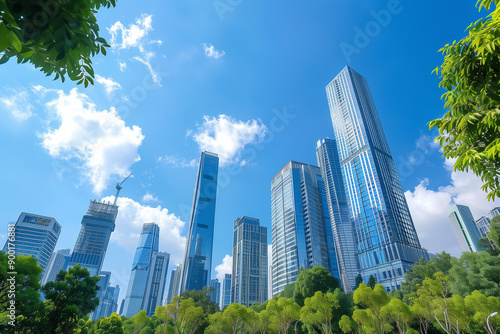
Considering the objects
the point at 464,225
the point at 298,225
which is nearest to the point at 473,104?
the point at 298,225

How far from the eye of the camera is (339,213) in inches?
5502

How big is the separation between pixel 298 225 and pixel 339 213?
3303 centimetres

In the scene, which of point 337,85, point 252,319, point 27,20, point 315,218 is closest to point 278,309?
point 252,319

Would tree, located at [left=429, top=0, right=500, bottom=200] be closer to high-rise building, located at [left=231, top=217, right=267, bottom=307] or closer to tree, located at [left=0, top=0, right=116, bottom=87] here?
tree, located at [left=0, top=0, right=116, bottom=87]

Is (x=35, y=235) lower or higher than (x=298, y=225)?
lower

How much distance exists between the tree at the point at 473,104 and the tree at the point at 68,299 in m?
27.2

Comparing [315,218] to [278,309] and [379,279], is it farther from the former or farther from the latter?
[278,309]

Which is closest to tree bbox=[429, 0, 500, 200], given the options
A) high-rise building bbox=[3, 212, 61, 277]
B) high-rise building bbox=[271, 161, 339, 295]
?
high-rise building bbox=[271, 161, 339, 295]

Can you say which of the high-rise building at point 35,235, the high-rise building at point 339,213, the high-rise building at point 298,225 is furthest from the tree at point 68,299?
the high-rise building at point 35,235

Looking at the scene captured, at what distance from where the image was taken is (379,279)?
85.2 m

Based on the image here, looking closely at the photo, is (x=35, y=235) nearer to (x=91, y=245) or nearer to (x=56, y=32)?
(x=91, y=245)

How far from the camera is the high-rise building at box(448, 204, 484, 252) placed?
166375 millimetres

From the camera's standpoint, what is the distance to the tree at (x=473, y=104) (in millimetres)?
3594

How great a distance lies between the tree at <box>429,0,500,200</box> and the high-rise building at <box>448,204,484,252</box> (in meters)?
221
